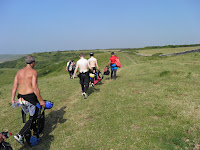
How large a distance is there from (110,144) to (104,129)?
1.01 m

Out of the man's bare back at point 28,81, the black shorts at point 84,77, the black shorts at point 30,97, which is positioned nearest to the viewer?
the man's bare back at point 28,81

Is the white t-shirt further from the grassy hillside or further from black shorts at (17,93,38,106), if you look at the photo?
black shorts at (17,93,38,106)

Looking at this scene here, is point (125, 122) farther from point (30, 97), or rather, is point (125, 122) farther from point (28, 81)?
point (28, 81)

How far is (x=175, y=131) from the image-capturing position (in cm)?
537

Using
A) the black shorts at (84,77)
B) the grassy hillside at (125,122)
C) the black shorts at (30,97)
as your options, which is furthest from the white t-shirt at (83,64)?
the black shorts at (30,97)

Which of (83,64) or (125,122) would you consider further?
(83,64)

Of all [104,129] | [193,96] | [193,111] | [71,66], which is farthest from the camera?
[71,66]

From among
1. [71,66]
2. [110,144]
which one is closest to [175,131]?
[110,144]

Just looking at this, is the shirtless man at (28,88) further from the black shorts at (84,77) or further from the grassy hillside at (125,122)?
the black shorts at (84,77)

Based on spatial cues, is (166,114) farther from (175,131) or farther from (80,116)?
(80,116)

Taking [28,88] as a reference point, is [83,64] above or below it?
above

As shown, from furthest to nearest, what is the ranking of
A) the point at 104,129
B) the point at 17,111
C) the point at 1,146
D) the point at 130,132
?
the point at 17,111, the point at 104,129, the point at 130,132, the point at 1,146

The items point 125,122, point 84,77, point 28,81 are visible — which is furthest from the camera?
point 84,77

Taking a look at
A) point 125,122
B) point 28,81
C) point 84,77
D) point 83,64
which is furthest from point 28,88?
point 84,77
